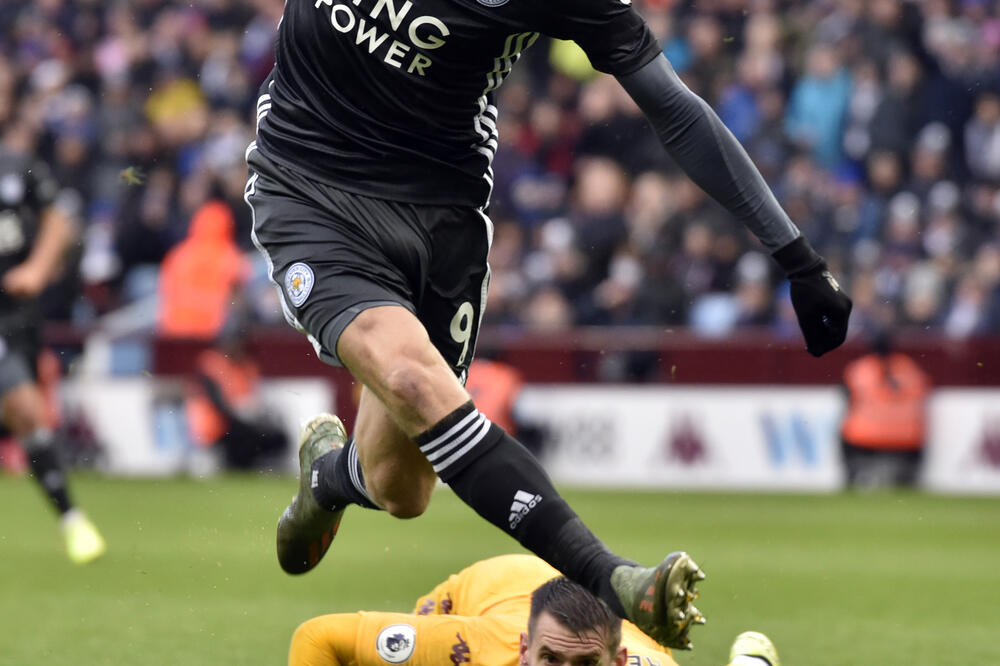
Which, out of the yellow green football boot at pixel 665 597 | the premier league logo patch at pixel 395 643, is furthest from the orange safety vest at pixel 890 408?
the yellow green football boot at pixel 665 597

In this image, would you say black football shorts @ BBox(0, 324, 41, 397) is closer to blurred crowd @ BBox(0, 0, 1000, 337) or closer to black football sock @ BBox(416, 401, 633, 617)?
blurred crowd @ BBox(0, 0, 1000, 337)

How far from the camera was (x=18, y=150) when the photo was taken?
10.6 meters

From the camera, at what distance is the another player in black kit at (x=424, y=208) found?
428 centimetres

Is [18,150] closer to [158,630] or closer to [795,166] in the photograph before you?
[158,630]

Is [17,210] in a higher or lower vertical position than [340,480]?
higher

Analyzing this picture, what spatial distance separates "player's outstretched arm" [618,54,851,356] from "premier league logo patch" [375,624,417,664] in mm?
1491

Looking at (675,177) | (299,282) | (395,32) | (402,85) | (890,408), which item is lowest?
(299,282)

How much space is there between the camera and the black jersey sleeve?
4.51 metres

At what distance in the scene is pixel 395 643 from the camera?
16.4 feet

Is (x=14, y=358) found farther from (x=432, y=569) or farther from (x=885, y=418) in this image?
(x=885, y=418)

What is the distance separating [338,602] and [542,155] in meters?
8.66

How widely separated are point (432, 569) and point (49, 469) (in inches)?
86.5

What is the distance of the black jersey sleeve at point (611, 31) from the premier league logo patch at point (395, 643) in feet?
5.79

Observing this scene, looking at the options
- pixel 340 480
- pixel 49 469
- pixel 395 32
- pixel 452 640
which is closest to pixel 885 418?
pixel 49 469
